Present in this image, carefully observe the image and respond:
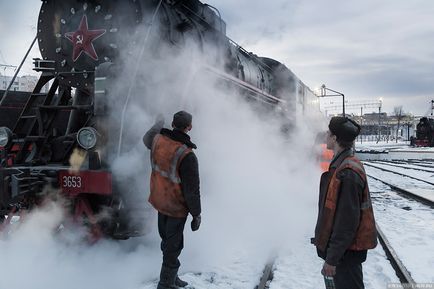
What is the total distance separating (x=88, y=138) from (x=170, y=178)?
1.02 m

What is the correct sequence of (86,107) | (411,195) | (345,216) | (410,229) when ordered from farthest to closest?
(411,195)
(410,229)
(86,107)
(345,216)

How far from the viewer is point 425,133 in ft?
116

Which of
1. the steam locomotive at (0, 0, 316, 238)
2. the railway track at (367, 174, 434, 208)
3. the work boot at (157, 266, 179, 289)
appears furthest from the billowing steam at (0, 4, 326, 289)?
the railway track at (367, 174, 434, 208)

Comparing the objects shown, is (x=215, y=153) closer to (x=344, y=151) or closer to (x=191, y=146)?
(x=191, y=146)

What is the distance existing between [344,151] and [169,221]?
1598 mm

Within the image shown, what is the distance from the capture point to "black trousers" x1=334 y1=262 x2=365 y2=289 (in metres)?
2.34

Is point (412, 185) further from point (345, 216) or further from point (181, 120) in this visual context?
point (345, 216)

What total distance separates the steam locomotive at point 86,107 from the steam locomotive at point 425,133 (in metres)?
35.4

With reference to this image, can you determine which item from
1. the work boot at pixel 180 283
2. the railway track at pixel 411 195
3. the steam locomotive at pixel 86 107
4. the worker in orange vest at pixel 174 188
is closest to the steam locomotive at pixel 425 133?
the railway track at pixel 411 195

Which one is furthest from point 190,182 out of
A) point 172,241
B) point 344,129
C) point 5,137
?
point 5,137

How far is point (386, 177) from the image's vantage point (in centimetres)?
Result: 1302

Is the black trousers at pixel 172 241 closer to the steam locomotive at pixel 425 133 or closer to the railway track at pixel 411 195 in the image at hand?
the railway track at pixel 411 195

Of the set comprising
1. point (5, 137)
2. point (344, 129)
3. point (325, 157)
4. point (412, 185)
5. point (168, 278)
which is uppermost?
point (344, 129)

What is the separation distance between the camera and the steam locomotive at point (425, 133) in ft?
115
